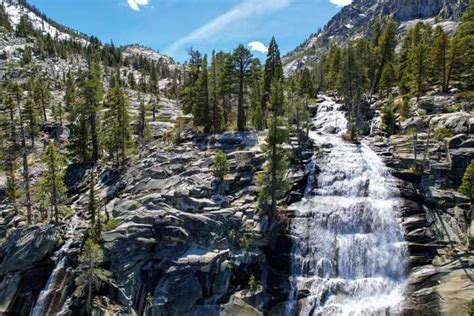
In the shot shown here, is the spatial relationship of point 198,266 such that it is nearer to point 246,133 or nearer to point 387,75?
point 246,133

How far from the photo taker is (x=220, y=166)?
3962 cm

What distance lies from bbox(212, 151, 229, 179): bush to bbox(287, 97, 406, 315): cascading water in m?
Answer: 8.62

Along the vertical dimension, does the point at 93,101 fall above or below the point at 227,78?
below

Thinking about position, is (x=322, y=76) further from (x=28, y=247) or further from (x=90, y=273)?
(x=90, y=273)

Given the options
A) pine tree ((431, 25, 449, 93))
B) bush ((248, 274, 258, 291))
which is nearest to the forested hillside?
bush ((248, 274, 258, 291))

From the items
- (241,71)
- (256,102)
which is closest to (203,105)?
(241,71)

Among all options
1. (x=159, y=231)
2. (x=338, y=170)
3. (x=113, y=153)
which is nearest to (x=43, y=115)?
(x=113, y=153)

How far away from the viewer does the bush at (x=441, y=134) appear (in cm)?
3909

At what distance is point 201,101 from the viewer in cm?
5616

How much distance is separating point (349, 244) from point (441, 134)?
1713cm

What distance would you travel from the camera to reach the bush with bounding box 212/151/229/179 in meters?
39.4

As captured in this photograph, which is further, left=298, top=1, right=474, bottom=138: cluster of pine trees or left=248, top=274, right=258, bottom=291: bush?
left=298, top=1, right=474, bottom=138: cluster of pine trees

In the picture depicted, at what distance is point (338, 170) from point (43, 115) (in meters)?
73.5

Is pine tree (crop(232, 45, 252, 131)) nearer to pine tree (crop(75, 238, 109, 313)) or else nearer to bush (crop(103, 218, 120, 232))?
bush (crop(103, 218, 120, 232))
